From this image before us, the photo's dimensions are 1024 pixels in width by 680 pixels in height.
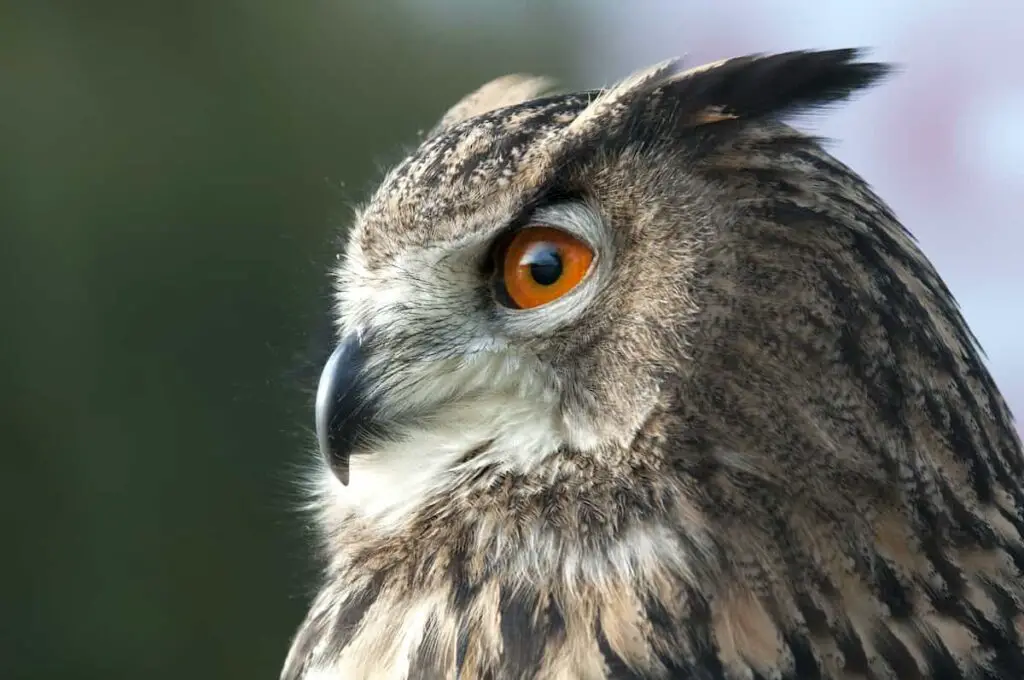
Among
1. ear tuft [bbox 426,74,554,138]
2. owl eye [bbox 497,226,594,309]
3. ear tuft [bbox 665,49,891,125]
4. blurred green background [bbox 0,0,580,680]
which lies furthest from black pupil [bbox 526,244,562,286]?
blurred green background [bbox 0,0,580,680]

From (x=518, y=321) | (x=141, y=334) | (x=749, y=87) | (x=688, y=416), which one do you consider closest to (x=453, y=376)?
(x=518, y=321)

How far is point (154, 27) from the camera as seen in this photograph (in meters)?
3.90

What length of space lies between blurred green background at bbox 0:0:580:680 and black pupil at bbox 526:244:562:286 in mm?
2354

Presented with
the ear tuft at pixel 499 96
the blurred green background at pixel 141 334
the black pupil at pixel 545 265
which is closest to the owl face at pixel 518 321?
the black pupil at pixel 545 265

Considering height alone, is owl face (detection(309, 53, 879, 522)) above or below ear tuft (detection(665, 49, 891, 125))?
below

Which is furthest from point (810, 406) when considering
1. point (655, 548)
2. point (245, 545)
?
point (245, 545)

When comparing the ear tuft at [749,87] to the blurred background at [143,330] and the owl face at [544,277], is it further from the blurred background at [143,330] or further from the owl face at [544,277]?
the blurred background at [143,330]

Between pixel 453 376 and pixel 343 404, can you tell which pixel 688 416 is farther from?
pixel 343 404

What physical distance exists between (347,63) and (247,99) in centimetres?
57

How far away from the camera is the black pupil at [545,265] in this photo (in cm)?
76

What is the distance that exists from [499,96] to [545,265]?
0.39 meters

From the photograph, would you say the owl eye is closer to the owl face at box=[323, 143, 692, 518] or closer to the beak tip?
the owl face at box=[323, 143, 692, 518]

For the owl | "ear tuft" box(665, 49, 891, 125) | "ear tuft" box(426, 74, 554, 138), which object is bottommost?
the owl

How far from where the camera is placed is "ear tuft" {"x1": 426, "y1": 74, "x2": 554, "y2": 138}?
107cm
